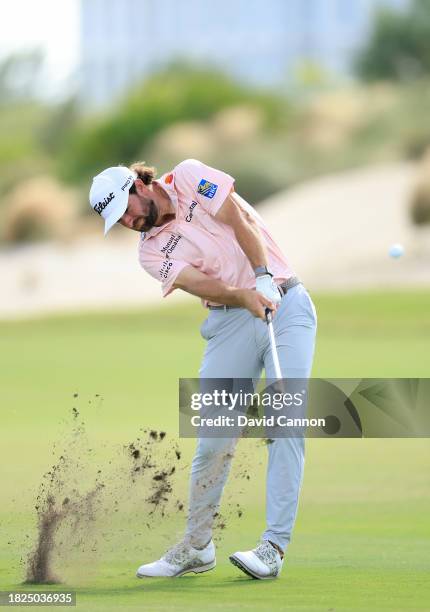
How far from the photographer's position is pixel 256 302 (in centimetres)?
565

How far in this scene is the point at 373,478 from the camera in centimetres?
862

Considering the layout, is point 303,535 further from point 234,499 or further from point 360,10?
point 360,10

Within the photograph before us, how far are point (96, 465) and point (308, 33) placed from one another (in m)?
103

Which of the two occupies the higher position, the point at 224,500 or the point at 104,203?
the point at 104,203

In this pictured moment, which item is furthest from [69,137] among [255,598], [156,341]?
[255,598]

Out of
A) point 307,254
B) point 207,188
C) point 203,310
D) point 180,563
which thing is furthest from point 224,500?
point 307,254

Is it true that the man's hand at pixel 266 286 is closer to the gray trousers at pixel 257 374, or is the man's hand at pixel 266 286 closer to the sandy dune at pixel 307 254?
the gray trousers at pixel 257 374

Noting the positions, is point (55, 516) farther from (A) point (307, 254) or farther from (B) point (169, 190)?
(A) point (307, 254)

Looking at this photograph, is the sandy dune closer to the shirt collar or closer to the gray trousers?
the gray trousers

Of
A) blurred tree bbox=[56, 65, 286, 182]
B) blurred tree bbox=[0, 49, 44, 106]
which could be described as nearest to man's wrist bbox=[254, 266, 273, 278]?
blurred tree bbox=[56, 65, 286, 182]

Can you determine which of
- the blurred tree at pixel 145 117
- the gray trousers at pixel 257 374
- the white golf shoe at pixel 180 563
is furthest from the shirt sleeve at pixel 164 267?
the blurred tree at pixel 145 117

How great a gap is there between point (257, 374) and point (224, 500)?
1793 millimetres

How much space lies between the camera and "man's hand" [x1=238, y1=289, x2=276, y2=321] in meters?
5.64

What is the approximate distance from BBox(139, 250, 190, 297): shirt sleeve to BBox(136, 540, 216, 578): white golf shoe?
965 millimetres
